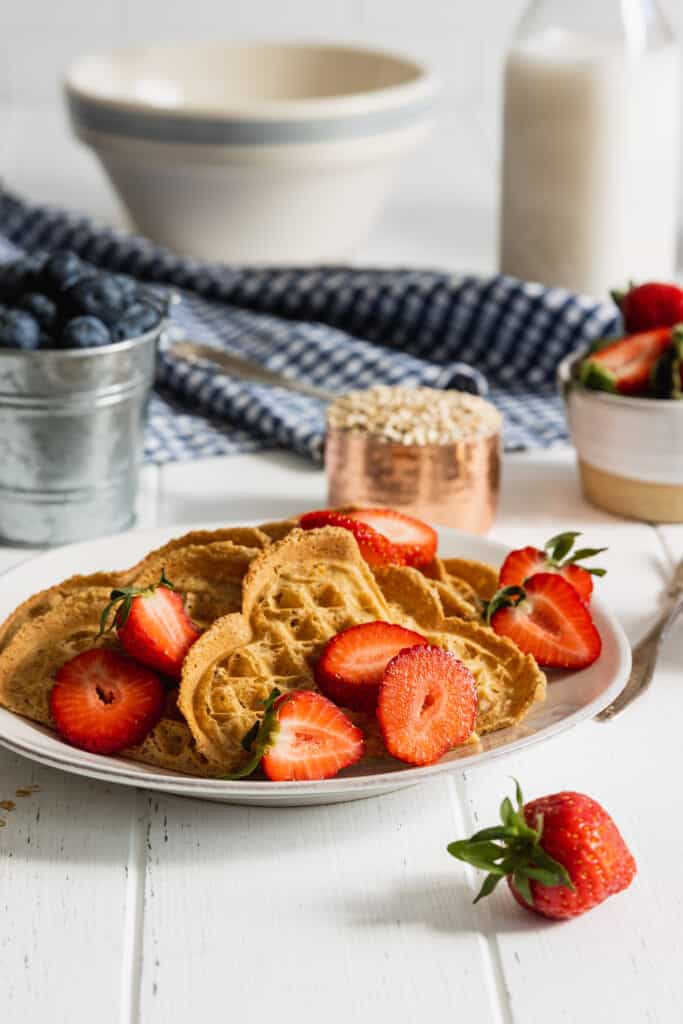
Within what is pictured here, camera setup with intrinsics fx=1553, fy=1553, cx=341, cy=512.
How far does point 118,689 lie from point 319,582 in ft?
0.52

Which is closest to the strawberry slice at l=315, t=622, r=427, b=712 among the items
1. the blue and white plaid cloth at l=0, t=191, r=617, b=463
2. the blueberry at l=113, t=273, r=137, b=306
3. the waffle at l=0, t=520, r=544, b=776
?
the waffle at l=0, t=520, r=544, b=776

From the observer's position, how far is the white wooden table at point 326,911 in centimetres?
82

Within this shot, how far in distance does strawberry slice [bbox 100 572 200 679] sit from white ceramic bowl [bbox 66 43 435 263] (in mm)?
1105

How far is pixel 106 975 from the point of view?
837mm

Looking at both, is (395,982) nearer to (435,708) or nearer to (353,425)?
(435,708)

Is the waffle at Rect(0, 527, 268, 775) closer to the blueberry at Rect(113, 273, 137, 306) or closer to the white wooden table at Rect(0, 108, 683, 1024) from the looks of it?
the white wooden table at Rect(0, 108, 683, 1024)

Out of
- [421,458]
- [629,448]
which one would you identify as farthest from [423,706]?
[629,448]

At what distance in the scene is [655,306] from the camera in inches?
58.6

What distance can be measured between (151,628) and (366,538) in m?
0.21

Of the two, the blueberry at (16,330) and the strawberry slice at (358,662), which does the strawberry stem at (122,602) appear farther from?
the blueberry at (16,330)

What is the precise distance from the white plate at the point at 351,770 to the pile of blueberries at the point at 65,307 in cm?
25

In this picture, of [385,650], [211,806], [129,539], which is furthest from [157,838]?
[129,539]

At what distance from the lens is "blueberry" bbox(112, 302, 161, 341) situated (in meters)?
1.39

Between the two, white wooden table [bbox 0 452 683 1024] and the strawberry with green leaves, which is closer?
white wooden table [bbox 0 452 683 1024]
